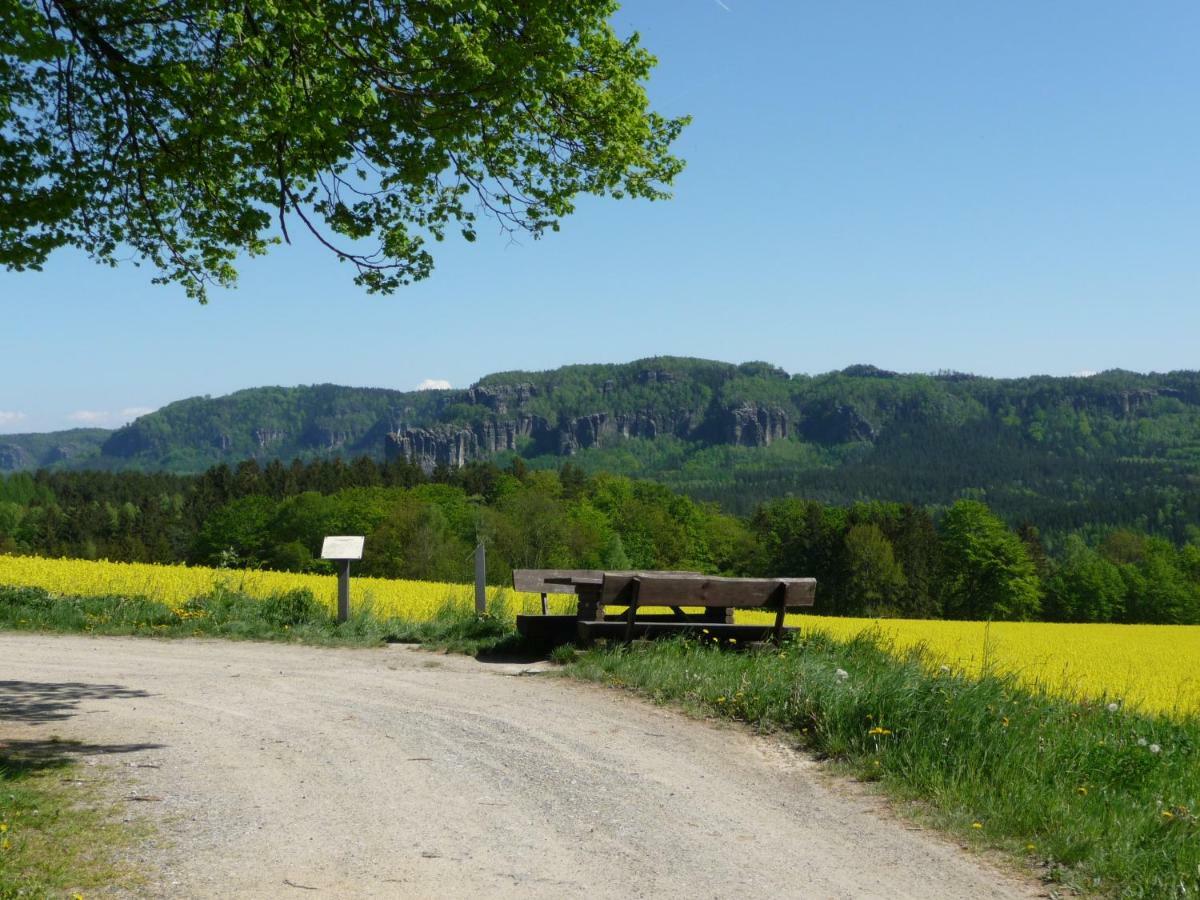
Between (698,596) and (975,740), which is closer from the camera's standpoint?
(975,740)

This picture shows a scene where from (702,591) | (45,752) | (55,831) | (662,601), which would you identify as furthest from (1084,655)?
(55,831)

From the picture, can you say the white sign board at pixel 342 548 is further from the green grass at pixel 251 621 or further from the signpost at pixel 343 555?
the green grass at pixel 251 621

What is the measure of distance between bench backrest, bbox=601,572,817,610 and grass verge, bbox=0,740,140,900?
6243 mm

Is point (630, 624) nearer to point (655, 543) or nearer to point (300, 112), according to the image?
point (300, 112)

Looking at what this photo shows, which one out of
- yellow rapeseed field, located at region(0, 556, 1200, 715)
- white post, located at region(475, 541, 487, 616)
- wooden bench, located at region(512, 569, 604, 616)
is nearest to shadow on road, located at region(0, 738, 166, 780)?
wooden bench, located at region(512, 569, 604, 616)

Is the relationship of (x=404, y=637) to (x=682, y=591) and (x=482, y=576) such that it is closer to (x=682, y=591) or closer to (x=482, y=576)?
(x=482, y=576)

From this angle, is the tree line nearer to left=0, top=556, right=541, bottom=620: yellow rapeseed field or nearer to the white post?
left=0, top=556, right=541, bottom=620: yellow rapeseed field

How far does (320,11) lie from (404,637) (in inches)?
363

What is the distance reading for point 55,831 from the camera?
5.71 meters

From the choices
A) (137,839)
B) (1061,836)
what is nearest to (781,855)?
(1061,836)

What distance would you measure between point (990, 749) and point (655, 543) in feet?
304

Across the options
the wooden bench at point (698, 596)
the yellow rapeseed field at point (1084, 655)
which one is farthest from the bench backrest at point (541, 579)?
the yellow rapeseed field at point (1084, 655)

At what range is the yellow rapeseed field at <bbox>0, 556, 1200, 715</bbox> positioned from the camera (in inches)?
656

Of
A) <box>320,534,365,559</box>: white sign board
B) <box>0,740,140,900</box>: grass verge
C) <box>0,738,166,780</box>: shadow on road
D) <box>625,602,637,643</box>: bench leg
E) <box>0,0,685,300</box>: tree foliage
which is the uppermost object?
<box>0,0,685,300</box>: tree foliage
